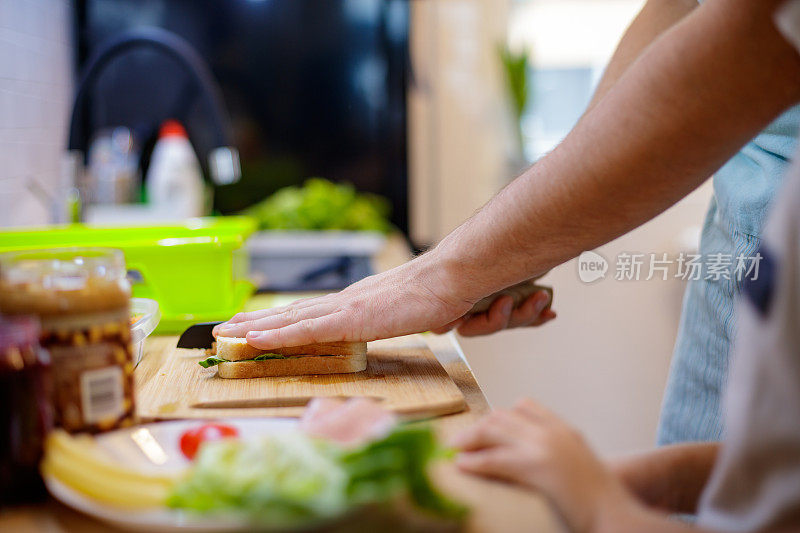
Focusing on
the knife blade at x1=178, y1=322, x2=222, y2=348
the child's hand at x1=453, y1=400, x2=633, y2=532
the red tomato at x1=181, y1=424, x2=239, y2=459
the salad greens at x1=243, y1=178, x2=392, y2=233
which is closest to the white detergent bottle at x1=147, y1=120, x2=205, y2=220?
the salad greens at x1=243, y1=178, x2=392, y2=233

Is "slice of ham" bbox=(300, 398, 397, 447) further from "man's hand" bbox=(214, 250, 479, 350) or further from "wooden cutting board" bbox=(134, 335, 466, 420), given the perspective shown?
"man's hand" bbox=(214, 250, 479, 350)

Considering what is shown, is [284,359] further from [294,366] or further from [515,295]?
[515,295]

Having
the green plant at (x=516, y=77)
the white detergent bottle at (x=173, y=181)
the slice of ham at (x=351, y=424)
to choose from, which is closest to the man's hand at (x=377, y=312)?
the slice of ham at (x=351, y=424)

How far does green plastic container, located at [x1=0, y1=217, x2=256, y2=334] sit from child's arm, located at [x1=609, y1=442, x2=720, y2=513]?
81 centimetres

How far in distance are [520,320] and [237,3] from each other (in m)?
2.08

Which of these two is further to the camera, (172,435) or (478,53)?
(478,53)

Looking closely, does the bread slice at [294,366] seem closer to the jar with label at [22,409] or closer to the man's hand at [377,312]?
the man's hand at [377,312]

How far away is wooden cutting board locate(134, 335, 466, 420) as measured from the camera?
80 centimetres

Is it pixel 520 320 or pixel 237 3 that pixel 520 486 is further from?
pixel 237 3

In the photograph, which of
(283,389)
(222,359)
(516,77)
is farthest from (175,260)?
(516,77)

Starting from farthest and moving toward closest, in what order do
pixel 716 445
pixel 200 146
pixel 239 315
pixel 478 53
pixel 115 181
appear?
1. pixel 478 53
2. pixel 200 146
3. pixel 115 181
4. pixel 239 315
5. pixel 716 445

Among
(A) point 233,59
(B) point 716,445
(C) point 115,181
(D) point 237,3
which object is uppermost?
(D) point 237,3

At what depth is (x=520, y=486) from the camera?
588 millimetres

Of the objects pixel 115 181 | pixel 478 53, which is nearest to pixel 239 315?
pixel 115 181
